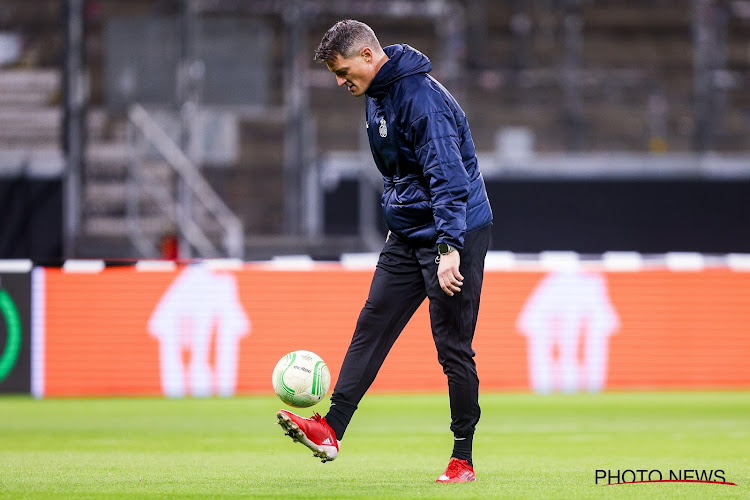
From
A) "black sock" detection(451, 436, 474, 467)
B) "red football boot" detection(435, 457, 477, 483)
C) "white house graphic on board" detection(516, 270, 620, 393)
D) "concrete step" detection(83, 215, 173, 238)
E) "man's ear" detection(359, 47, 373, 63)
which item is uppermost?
"man's ear" detection(359, 47, 373, 63)

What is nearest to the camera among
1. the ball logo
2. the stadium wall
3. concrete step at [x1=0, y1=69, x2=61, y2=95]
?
the ball logo

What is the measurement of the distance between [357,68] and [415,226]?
2.45 ft

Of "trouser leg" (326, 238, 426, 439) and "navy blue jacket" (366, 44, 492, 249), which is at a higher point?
"navy blue jacket" (366, 44, 492, 249)

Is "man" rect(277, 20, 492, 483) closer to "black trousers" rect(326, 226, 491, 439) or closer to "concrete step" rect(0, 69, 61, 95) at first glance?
"black trousers" rect(326, 226, 491, 439)

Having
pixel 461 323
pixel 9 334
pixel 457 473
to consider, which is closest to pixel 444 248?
pixel 461 323

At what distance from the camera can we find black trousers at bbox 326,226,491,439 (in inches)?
234

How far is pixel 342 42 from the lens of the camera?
573 cm

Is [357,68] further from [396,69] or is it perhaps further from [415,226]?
[415,226]

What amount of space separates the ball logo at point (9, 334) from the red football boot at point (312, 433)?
6431 mm

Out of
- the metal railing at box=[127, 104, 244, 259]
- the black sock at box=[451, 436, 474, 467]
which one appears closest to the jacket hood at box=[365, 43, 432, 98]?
the black sock at box=[451, 436, 474, 467]

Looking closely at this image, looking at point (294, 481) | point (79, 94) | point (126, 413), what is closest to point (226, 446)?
point (294, 481)

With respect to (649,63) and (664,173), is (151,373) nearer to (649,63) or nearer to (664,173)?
(664,173)

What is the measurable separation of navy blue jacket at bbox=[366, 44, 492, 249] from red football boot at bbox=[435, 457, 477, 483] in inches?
39.3

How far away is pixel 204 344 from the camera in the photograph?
39.2 ft
